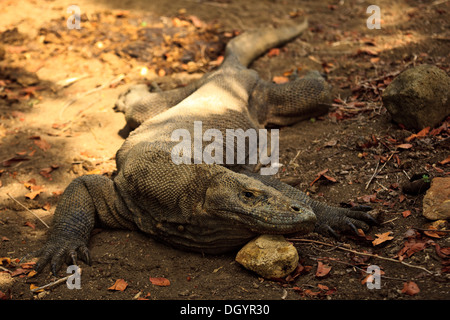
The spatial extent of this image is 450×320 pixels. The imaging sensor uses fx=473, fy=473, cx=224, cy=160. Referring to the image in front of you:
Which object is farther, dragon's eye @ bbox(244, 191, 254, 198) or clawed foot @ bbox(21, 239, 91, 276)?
clawed foot @ bbox(21, 239, 91, 276)

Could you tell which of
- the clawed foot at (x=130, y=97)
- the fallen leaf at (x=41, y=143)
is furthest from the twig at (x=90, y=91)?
the fallen leaf at (x=41, y=143)

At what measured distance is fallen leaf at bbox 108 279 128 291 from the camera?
136 inches

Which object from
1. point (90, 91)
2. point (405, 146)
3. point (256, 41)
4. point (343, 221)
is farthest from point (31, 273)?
point (256, 41)

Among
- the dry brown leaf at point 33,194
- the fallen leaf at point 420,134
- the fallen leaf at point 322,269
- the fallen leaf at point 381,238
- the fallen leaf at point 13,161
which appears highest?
the fallen leaf at point 420,134

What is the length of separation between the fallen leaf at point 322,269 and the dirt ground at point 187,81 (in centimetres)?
1

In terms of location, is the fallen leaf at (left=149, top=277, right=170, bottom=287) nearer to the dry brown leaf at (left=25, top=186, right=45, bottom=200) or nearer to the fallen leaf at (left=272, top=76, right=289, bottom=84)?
the dry brown leaf at (left=25, top=186, right=45, bottom=200)

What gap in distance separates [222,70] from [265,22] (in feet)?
8.49

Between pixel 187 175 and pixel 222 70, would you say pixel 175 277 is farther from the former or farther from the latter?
pixel 222 70

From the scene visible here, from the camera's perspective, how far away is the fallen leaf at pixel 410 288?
292 centimetres

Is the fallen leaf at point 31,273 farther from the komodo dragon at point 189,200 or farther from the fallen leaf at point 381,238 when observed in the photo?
the fallen leaf at point 381,238

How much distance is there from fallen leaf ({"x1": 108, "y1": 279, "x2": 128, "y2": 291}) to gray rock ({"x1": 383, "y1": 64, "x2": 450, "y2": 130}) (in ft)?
10.2

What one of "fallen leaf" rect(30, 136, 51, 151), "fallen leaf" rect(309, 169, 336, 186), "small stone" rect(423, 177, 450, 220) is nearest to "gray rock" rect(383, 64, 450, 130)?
"fallen leaf" rect(309, 169, 336, 186)

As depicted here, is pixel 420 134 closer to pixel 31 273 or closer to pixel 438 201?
pixel 438 201

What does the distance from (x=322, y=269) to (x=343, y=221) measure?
0.65 metres
